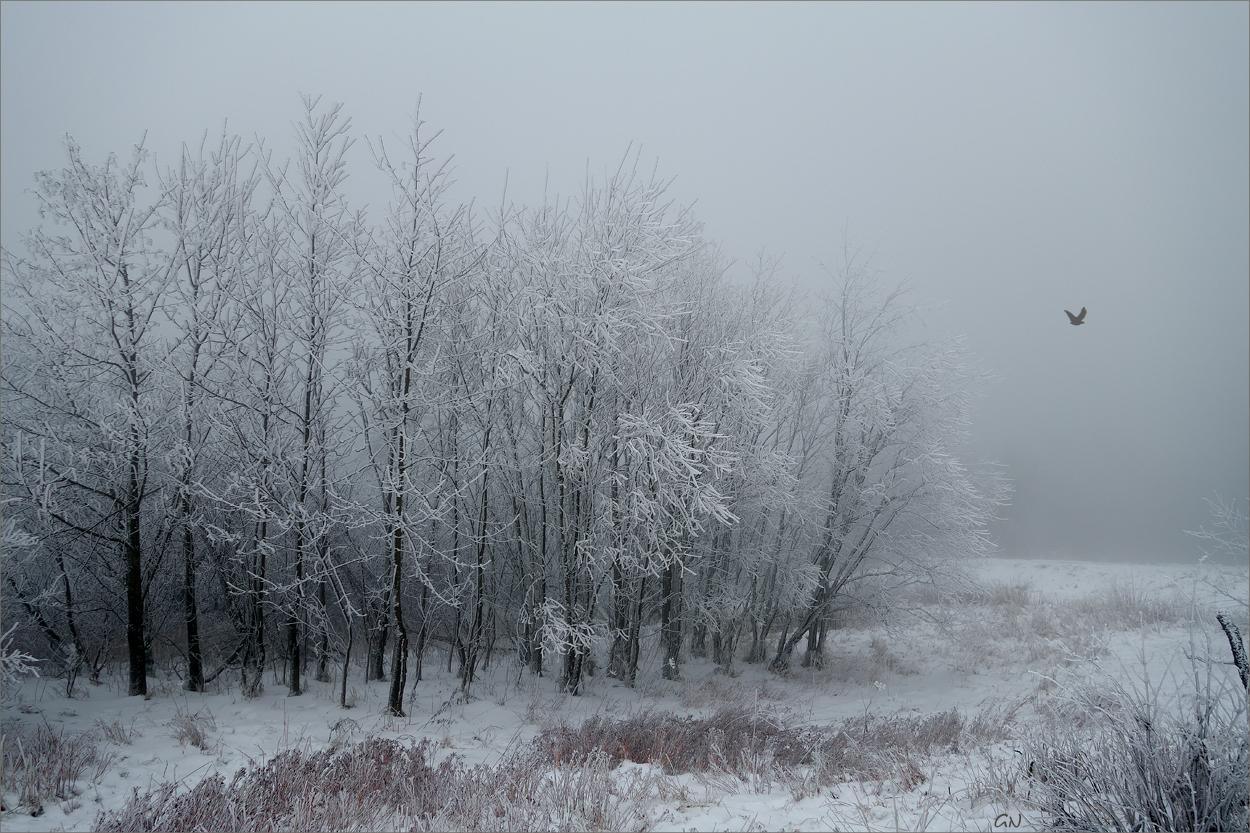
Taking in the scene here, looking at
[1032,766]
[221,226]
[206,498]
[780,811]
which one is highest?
[221,226]

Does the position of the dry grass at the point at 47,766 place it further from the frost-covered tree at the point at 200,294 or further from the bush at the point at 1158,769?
the bush at the point at 1158,769

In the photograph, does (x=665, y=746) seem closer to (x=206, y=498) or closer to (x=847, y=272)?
(x=206, y=498)

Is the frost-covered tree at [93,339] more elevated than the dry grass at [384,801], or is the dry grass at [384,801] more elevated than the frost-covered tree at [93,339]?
the frost-covered tree at [93,339]

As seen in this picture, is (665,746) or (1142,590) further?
(1142,590)

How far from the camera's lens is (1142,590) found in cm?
1681

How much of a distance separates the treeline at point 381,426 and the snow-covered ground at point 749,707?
2.01 feet

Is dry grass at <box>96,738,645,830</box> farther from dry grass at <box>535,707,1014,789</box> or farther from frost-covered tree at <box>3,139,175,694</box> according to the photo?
frost-covered tree at <box>3,139,175,694</box>

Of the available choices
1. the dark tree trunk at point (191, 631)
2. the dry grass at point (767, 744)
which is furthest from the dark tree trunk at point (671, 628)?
the dark tree trunk at point (191, 631)

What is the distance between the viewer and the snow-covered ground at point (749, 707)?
363cm

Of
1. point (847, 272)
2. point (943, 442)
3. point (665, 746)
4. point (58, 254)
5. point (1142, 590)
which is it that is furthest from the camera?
point (1142, 590)

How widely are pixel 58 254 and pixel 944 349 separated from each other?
1498cm

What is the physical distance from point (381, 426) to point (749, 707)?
690 cm

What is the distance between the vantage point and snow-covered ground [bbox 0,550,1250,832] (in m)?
3.63

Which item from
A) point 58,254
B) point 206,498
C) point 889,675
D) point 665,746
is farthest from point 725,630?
point 58,254
